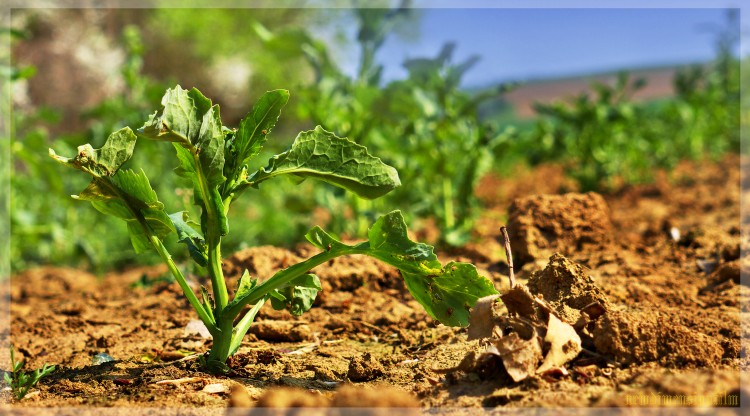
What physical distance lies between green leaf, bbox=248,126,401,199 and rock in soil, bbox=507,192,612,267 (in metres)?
1.56

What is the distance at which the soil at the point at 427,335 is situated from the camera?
211 cm

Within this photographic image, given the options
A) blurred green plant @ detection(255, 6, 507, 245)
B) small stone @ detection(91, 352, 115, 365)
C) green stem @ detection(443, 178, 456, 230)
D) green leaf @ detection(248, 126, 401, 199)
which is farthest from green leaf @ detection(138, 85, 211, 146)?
green stem @ detection(443, 178, 456, 230)

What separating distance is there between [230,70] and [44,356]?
17496 mm

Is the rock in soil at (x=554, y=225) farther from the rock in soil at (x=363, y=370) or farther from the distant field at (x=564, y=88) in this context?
the distant field at (x=564, y=88)

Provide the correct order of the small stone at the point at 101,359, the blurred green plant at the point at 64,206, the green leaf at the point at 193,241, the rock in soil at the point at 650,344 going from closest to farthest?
the rock in soil at the point at 650,344
the green leaf at the point at 193,241
the small stone at the point at 101,359
the blurred green plant at the point at 64,206

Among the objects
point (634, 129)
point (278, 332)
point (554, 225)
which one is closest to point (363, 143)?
point (554, 225)

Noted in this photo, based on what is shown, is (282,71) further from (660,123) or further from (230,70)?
(660,123)

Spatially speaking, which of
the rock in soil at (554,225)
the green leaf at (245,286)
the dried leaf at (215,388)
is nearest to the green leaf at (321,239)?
the green leaf at (245,286)

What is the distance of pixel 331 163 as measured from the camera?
242 centimetres

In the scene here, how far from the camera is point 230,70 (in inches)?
782

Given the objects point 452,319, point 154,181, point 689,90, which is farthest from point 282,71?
point 452,319

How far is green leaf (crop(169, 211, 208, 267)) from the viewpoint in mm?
2482

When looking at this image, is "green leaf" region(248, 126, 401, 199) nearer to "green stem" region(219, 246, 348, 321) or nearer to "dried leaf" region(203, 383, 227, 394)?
"green stem" region(219, 246, 348, 321)

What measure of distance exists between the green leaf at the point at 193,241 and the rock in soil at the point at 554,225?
1786mm
